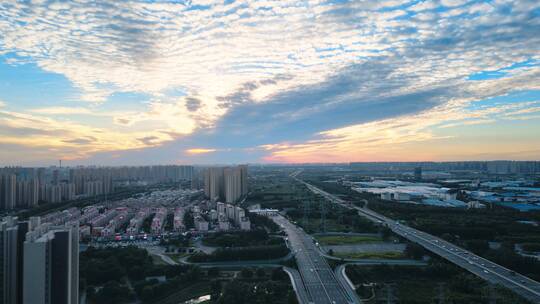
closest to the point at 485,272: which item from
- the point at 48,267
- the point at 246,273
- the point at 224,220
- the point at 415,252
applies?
the point at 415,252

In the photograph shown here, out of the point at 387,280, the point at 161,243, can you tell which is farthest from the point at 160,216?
the point at 387,280

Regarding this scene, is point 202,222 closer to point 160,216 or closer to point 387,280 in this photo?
point 160,216

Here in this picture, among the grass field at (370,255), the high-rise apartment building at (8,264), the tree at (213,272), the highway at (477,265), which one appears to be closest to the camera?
the high-rise apartment building at (8,264)

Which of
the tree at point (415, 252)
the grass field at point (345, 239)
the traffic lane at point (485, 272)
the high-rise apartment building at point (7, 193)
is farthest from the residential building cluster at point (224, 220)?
the high-rise apartment building at point (7, 193)

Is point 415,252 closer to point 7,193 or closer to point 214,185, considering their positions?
point 214,185

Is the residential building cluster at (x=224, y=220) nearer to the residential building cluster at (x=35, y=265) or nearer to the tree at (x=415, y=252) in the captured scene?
the tree at (x=415, y=252)

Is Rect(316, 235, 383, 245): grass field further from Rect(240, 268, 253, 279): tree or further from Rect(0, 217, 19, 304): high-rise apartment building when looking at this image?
Rect(0, 217, 19, 304): high-rise apartment building
